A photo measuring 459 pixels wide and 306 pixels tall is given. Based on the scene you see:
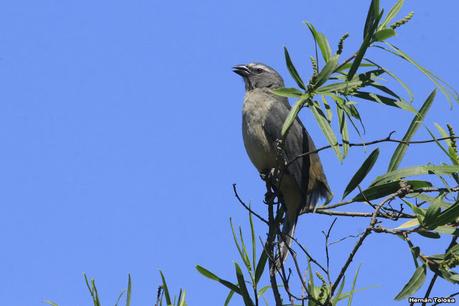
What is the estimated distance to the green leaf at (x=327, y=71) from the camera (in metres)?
3.83

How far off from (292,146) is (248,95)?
899 mm

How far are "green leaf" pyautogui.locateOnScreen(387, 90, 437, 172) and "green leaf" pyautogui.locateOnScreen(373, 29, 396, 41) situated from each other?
19.6 inches

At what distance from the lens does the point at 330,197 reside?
5637 mm

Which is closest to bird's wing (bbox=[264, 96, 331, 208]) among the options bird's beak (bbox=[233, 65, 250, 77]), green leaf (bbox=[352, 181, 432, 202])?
bird's beak (bbox=[233, 65, 250, 77])

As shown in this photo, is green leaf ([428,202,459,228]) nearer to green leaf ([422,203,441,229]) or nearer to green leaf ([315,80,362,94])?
green leaf ([422,203,441,229])

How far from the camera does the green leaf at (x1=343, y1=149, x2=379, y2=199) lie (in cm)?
418

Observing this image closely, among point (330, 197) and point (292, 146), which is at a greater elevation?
point (292, 146)

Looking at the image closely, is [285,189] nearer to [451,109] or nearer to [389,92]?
[389,92]

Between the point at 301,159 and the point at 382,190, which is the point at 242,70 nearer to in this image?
the point at 301,159

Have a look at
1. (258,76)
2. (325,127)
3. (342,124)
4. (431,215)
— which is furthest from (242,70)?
(431,215)

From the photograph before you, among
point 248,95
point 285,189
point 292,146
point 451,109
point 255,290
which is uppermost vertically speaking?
point 248,95

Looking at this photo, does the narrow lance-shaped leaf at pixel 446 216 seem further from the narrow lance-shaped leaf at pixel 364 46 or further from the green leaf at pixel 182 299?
the green leaf at pixel 182 299

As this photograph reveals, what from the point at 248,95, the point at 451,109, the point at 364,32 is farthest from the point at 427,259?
the point at 248,95

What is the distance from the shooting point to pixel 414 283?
3.80 metres
